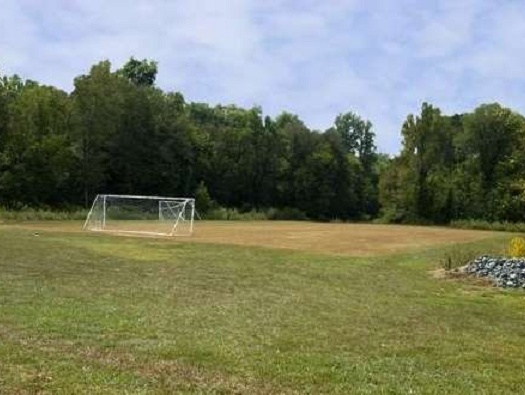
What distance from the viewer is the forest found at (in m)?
72.8

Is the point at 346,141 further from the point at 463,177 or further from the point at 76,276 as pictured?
the point at 76,276

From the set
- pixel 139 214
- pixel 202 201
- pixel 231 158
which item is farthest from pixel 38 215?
pixel 231 158

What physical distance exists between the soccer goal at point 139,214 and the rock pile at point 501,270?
27483 millimetres

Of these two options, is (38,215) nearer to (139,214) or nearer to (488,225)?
(139,214)

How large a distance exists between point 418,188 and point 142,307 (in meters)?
79.1

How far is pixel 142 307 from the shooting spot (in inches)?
515

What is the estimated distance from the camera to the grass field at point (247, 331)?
780 centimetres

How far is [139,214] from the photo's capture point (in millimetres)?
52219

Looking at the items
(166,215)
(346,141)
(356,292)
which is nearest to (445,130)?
(346,141)

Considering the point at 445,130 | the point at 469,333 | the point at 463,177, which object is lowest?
the point at 469,333

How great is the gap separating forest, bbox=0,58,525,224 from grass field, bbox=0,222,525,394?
2038 inches

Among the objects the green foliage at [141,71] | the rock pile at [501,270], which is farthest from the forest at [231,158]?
the rock pile at [501,270]

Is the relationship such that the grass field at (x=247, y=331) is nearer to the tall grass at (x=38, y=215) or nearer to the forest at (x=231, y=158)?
the tall grass at (x=38, y=215)

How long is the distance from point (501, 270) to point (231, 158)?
74.3 m
